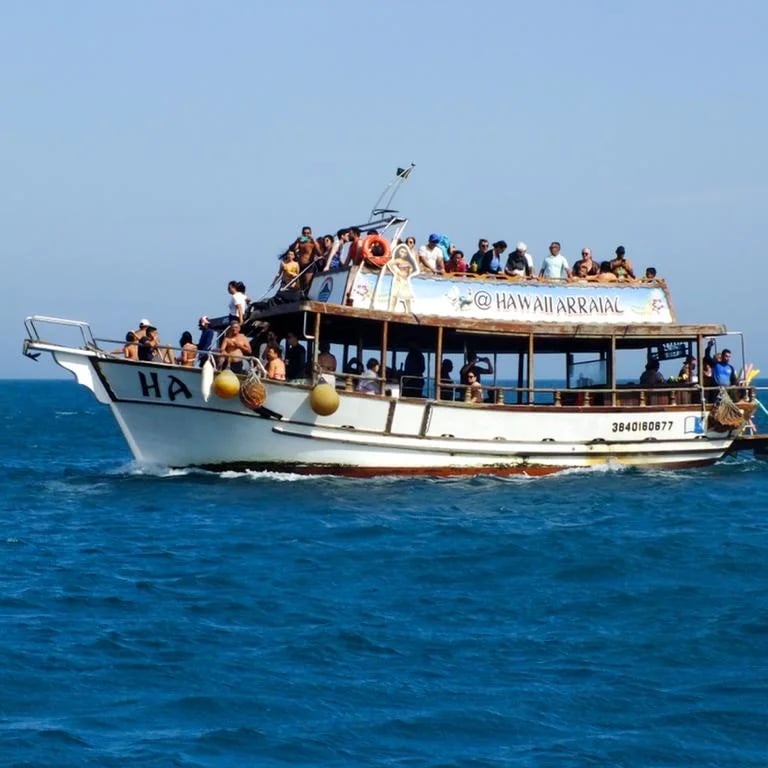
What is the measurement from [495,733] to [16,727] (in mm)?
3853

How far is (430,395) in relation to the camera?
2486 cm

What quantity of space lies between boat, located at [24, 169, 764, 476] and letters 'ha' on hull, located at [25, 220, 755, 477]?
0.09ft

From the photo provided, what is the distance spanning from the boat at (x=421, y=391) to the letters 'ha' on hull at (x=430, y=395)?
0.03 m

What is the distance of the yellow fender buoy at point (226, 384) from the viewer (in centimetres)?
2255

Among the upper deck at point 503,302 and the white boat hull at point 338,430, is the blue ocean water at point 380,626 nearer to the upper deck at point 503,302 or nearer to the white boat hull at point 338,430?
the white boat hull at point 338,430

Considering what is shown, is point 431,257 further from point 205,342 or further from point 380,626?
point 380,626

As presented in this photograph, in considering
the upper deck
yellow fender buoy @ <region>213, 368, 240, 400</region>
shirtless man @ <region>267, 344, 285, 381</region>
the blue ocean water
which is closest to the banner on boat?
the upper deck

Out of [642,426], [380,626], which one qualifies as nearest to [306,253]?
[642,426]

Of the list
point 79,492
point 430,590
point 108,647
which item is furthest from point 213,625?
point 79,492

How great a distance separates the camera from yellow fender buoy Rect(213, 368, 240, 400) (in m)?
22.5

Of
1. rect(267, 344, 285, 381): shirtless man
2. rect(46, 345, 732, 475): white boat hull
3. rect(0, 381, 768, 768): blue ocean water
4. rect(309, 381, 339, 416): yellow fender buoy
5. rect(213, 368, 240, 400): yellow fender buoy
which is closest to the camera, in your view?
rect(0, 381, 768, 768): blue ocean water

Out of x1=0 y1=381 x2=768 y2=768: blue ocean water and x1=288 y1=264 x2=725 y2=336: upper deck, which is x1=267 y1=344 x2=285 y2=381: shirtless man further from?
x1=0 y1=381 x2=768 y2=768: blue ocean water

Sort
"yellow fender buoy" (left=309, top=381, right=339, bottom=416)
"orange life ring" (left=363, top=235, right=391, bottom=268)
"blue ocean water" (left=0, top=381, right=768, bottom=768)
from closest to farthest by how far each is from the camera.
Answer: "blue ocean water" (left=0, top=381, right=768, bottom=768), "yellow fender buoy" (left=309, top=381, right=339, bottom=416), "orange life ring" (left=363, top=235, right=391, bottom=268)

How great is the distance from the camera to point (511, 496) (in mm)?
23094
